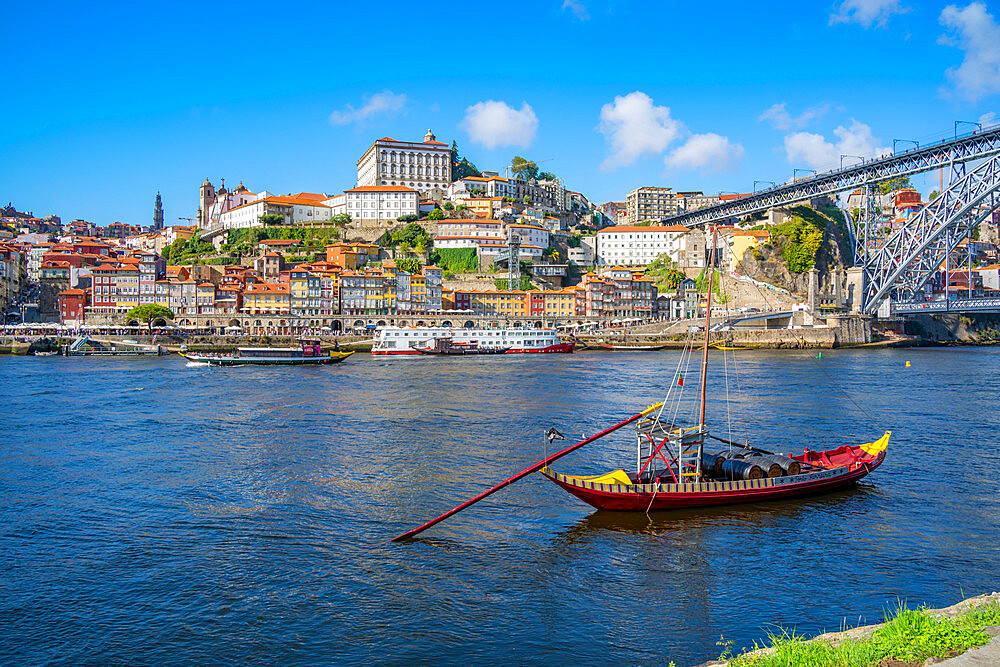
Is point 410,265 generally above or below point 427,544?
above

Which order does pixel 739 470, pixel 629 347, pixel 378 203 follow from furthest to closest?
1. pixel 378 203
2. pixel 629 347
3. pixel 739 470

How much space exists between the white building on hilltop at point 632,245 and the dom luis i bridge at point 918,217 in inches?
479

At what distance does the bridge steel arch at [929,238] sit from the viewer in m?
44.8

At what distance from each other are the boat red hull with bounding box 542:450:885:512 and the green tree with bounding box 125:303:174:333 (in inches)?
2020

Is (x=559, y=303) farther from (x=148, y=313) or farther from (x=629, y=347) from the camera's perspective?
(x=148, y=313)

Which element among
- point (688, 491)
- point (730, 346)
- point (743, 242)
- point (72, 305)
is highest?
point (743, 242)

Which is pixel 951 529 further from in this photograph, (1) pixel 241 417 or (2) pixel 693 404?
(1) pixel 241 417

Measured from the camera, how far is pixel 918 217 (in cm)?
5041

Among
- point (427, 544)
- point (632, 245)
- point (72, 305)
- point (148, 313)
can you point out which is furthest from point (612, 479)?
point (632, 245)

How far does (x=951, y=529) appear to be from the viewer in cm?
1099

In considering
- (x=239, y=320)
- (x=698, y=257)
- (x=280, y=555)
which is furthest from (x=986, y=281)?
(x=280, y=555)

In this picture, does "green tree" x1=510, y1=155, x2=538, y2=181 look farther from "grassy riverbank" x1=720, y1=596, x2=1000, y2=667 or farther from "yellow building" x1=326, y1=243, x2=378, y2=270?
"grassy riverbank" x1=720, y1=596, x2=1000, y2=667

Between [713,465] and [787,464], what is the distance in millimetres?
1316

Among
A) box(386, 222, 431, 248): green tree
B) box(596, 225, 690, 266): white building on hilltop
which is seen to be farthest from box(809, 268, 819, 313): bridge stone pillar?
box(386, 222, 431, 248): green tree
